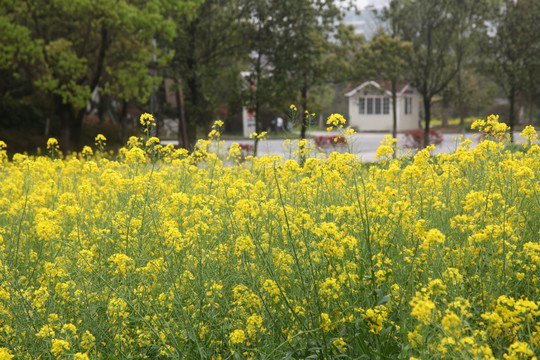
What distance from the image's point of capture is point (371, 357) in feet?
9.84

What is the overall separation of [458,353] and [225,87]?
118 feet

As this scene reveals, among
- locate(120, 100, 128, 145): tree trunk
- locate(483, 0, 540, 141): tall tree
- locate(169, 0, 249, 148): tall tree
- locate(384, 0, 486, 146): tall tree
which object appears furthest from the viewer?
locate(120, 100, 128, 145): tree trunk

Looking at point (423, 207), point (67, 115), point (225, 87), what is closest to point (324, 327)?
point (423, 207)

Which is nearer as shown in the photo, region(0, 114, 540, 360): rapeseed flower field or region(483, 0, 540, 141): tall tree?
region(0, 114, 540, 360): rapeseed flower field

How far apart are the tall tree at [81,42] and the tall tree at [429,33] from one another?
8.33m

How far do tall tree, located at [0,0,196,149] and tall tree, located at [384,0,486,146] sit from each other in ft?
27.3

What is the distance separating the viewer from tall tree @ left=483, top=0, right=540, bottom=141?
2252cm

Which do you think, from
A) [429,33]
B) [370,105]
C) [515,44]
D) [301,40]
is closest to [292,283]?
[301,40]

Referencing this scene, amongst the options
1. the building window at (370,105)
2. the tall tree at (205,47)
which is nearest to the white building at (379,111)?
the building window at (370,105)

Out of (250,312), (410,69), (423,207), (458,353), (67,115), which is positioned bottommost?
(250,312)

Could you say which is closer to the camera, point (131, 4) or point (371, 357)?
point (371, 357)

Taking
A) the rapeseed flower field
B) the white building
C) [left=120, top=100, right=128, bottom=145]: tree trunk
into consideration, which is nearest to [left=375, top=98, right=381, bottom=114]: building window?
the white building

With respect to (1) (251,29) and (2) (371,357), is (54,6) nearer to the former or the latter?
(1) (251,29)

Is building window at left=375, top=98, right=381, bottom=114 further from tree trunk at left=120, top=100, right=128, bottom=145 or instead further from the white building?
tree trunk at left=120, top=100, right=128, bottom=145
